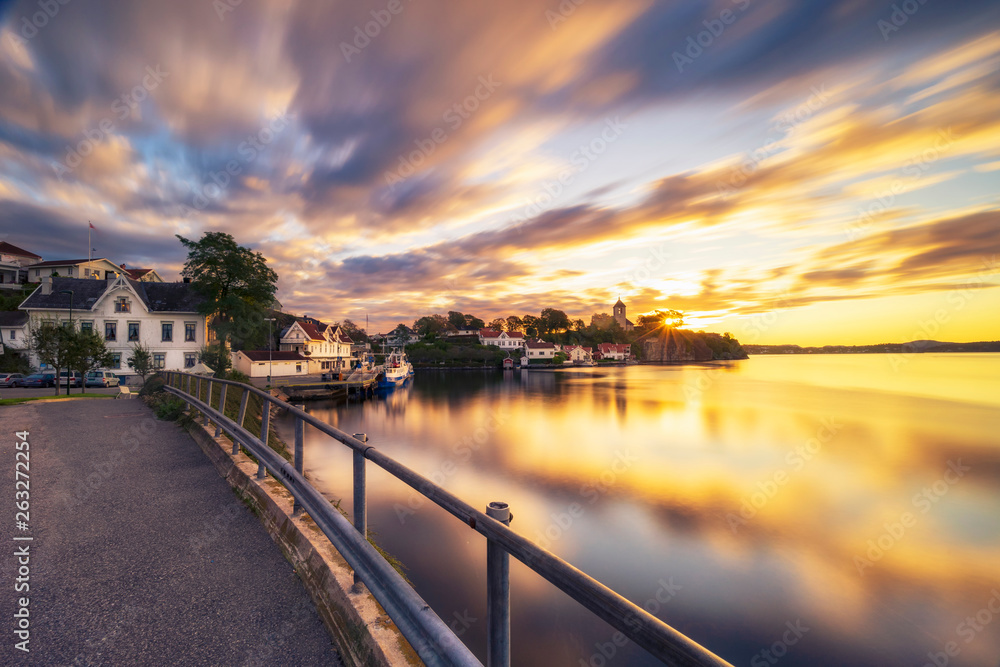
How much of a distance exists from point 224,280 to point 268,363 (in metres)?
13.0

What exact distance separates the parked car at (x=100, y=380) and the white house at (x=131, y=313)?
1.95 metres

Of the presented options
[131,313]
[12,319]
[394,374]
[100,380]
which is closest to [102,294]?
[131,313]

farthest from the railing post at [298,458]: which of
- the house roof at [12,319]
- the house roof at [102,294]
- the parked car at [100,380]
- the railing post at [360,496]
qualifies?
the house roof at [12,319]

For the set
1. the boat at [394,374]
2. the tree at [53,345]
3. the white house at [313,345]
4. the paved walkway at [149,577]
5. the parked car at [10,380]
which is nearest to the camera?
the paved walkway at [149,577]

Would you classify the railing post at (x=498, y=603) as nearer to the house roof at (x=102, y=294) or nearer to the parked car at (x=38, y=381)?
the parked car at (x=38, y=381)

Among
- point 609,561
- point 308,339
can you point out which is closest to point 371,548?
point 609,561

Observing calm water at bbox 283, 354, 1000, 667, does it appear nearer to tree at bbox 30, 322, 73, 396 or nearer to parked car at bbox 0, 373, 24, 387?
tree at bbox 30, 322, 73, 396

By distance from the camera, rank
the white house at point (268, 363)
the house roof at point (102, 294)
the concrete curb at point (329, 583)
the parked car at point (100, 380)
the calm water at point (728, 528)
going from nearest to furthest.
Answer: the concrete curb at point (329, 583) < the calm water at point (728, 528) < the parked car at point (100, 380) < the house roof at point (102, 294) < the white house at point (268, 363)

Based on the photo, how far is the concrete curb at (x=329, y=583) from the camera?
2.44 meters

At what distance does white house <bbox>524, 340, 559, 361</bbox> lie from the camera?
125 m

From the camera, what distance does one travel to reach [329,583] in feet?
10.0

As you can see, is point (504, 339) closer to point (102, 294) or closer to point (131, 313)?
point (131, 313)

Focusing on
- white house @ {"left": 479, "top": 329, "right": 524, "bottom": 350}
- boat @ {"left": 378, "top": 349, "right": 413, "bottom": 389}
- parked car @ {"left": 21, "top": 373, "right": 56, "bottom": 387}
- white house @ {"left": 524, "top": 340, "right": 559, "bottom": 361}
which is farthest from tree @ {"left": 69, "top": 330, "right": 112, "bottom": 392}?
white house @ {"left": 524, "top": 340, "right": 559, "bottom": 361}

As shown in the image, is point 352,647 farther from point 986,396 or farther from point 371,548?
point 986,396
